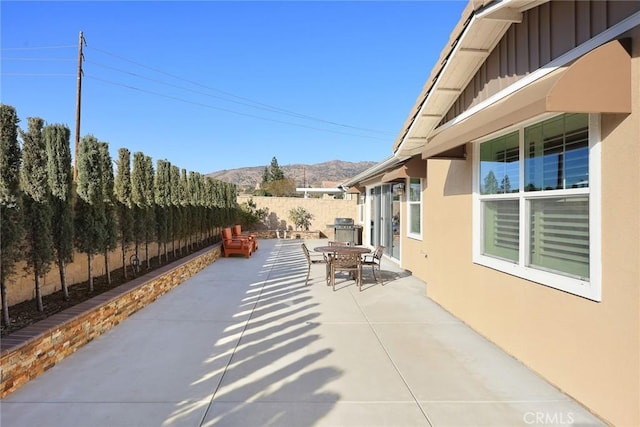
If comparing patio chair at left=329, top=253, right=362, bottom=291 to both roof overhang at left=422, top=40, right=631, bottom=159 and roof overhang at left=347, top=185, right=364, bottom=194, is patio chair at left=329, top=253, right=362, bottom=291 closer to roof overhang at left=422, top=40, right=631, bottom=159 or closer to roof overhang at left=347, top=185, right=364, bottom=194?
roof overhang at left=422, top=40, right=631, bottom=159

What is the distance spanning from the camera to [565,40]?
3322 millimetres

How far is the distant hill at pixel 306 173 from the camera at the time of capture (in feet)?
273

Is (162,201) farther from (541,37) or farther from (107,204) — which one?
(541,37)

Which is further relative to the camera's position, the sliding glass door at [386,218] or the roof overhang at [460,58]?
the sliding glass door at [386,218]

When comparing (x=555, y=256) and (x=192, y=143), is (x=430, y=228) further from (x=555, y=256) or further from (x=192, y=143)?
(x=192, y=143)

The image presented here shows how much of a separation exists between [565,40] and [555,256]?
207cm

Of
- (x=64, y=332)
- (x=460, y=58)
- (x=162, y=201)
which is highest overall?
(x=460, y=58)

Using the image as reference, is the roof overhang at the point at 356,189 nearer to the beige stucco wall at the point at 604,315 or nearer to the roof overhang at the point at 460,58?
the roof overhang at the point at 460,58

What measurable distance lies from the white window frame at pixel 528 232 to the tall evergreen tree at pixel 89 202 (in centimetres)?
608

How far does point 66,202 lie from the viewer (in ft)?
17.2

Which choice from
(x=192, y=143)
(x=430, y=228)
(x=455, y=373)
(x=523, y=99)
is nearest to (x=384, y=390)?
(x=455, y=373)

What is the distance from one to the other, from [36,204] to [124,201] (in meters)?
2.72

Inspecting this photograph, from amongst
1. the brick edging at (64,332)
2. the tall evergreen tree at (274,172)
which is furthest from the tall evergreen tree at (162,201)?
the tall evergreen tree at (274,172)

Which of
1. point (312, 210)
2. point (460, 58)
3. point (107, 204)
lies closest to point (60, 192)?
point (107, 204)
